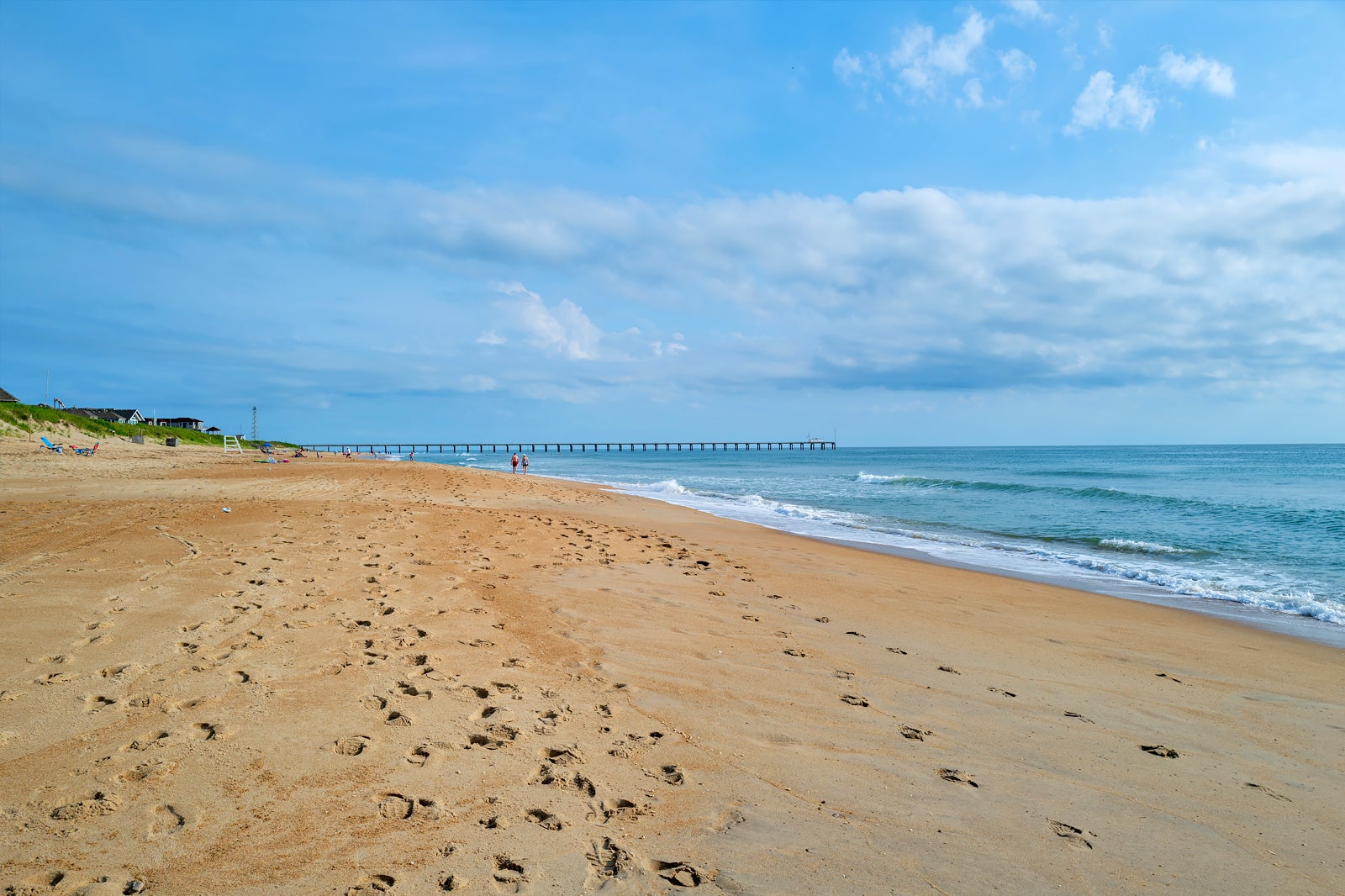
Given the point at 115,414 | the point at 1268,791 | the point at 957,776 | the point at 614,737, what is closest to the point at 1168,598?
the point at 1268,791

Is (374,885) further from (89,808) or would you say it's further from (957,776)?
(957,776)

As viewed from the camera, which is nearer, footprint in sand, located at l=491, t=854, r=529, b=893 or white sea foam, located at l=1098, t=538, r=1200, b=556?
footprint in sand, located at l=491, t=854, r=529, b=893

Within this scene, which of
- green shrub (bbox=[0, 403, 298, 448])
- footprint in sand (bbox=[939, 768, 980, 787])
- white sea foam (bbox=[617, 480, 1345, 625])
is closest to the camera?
footprint in sand (bbox=[939, 768, 980, 787])

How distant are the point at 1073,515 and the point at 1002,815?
1951cm

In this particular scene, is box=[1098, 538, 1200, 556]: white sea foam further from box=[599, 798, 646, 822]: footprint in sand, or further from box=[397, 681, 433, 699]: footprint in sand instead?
box=[397, 681, 433, 699]: footprint in sand

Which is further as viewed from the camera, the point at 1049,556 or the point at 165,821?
the point at 1049,556

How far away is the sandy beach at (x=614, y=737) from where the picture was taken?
267 cm

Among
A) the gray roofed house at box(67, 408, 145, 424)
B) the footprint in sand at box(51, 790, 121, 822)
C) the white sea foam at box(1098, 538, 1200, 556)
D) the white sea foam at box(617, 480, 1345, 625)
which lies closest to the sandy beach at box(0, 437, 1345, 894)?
Result: the footprint in sand at box(51, 790, 121, 822)

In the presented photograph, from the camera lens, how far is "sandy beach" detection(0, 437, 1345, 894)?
2.67m

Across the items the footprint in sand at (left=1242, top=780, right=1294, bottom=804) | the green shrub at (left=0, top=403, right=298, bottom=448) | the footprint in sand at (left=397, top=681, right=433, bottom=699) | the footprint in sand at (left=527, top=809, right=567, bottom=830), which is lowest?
the footprint in sand at (left=1242, top=780, right=1294, bottom=804)

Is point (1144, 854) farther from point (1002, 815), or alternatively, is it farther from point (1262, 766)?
point (1262, 766)

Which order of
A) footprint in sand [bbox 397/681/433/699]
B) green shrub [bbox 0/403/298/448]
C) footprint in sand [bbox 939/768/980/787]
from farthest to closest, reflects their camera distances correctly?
green shrub [bbox 0/403/298/448]
footprint in sand [bbox 397/681/433/699]
footprint in sand [bbox 939/768/980/787]

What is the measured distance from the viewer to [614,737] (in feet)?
12.3

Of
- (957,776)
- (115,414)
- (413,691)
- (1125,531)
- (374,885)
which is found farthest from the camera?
(115,414)
